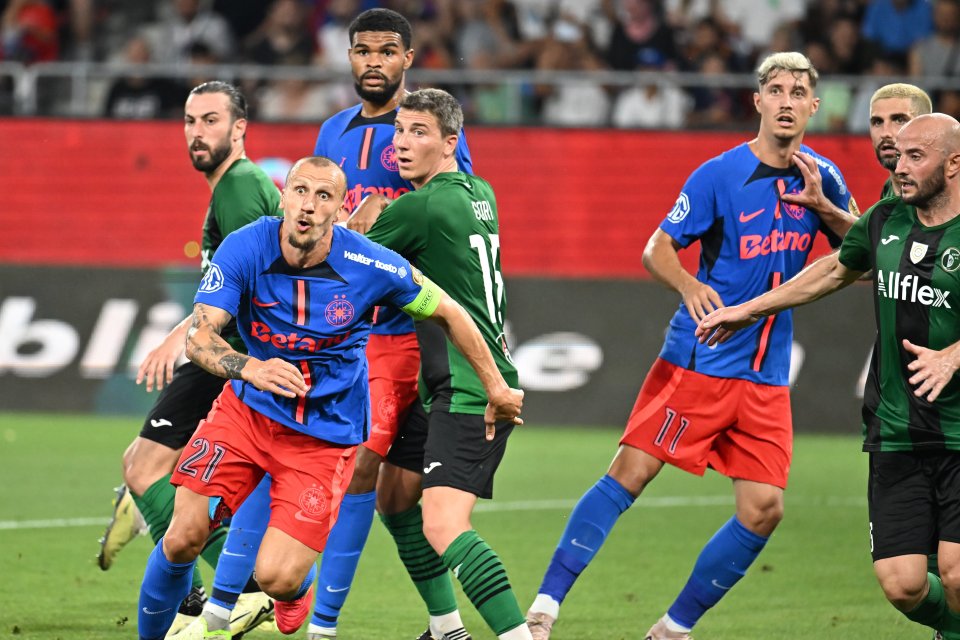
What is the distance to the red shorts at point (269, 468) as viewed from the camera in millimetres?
Answer: 5859

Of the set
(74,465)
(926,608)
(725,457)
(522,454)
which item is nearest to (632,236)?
(522,454)

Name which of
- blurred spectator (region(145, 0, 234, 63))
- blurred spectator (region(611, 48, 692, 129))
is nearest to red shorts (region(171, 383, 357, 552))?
blurred spectator (region(611, 48, 692, 129))

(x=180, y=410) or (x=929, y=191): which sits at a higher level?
(x=929, y=191)

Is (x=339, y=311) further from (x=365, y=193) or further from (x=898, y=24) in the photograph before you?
(x=898, y=24)

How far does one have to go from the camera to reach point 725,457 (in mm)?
7129

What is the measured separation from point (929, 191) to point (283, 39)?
40.3 feet

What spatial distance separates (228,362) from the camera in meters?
5.60

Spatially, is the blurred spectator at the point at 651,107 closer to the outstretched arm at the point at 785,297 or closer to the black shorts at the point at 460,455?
the outstretched arm at the point at 785,297

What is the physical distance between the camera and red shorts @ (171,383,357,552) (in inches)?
231

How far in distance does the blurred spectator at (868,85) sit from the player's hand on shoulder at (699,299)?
879cm

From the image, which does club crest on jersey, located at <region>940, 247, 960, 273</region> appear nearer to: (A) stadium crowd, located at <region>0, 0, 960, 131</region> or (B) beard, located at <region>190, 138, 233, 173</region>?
(B) beard, located at <region>190, 138, 233, 173</region>

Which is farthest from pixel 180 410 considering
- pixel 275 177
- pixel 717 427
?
pixel 275 177

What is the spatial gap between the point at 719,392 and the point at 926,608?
1.47m

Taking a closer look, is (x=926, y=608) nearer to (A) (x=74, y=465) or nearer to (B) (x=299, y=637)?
(B) (x=299, y=637)
